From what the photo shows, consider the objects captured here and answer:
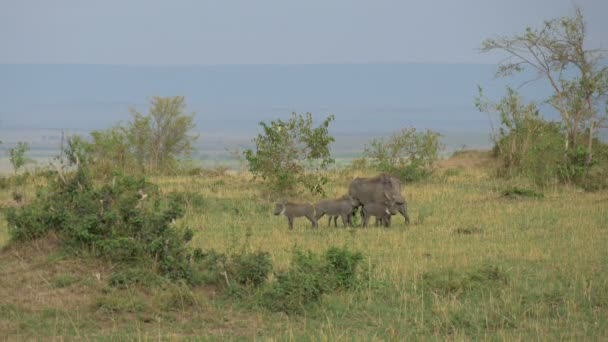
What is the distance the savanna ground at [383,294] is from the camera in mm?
9438

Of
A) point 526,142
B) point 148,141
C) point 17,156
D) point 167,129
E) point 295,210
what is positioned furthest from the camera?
point 167,129

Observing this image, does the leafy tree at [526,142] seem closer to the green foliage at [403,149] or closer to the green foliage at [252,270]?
the green foliage at [403,149]

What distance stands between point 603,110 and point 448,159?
1024cm

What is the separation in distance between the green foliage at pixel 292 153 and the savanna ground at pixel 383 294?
517cm

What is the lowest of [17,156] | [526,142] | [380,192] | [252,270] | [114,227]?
[252,270]

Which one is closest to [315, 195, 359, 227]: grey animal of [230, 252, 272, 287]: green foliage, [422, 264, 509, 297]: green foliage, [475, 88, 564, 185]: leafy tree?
[422, 264, 509, 297]: green foliage

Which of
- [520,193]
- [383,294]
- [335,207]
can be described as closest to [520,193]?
[520,193]

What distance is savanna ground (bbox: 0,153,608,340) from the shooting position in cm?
944

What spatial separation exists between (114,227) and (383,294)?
344cm

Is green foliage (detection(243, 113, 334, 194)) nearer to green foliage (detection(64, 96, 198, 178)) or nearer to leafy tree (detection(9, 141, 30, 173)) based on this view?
green foliage (detection(64, 96, 198, 178))

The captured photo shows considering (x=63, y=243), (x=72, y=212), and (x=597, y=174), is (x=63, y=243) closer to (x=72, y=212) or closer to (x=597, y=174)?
(x=72, y=212)

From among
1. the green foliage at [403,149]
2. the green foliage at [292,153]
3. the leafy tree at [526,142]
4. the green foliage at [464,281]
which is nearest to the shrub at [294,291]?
the green foliage at [464,281]

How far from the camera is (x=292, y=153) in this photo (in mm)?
22188

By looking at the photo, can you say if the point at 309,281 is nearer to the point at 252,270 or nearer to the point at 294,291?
the point at 294,291
